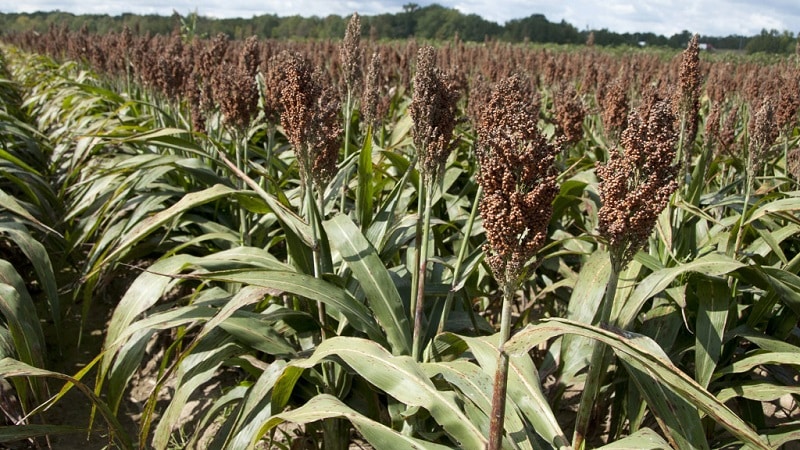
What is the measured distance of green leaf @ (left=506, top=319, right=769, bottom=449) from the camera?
1.40 metres

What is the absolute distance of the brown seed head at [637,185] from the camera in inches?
64.2

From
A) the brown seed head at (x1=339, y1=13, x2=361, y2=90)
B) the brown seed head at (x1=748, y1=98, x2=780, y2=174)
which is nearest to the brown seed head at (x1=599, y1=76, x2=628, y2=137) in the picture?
the brown seed head at (x1=748, y1=98, x2=780, y2=174)

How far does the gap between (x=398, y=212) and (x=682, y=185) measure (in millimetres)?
1703

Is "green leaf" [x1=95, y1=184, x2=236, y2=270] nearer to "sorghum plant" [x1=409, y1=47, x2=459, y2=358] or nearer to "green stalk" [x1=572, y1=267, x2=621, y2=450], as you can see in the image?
"sorghum plant" [x1=409, y1=47, x2=459, y2=358]

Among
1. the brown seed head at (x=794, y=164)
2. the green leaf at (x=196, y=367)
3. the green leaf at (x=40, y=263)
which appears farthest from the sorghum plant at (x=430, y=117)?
the brown seed head at (x=794, y=164)

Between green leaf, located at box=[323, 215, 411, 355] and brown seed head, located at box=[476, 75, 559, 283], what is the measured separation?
883 millimetres

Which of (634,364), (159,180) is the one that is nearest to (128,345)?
(634,364)

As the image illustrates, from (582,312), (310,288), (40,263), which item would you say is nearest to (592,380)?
(582,312)

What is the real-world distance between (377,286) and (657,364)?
1.16 meters

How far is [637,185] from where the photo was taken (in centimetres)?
172

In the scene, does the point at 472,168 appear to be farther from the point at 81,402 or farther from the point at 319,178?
the point at 81,402

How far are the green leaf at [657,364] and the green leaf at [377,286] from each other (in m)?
0.91

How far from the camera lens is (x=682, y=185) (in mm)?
3473

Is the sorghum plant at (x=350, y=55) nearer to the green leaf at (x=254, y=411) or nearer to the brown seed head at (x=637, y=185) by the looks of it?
the green leaf at (x=254, y=411)
